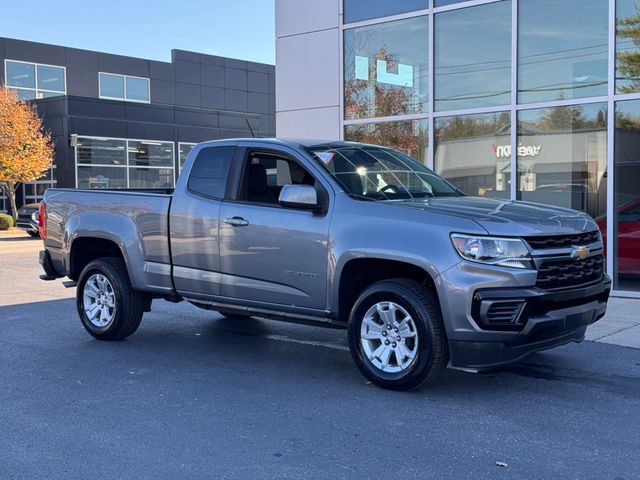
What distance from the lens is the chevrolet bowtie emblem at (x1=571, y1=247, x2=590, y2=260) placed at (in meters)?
5.58

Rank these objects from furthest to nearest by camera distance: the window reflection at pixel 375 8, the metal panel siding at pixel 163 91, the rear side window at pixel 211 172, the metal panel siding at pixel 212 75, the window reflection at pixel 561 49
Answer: the metal panel siding at pixel 212 75 → the metal panel siding at pixel 163 91 → the window reflection at pixel 375 8 → the window reflection at pixel 561 49 → the rear side window at pixel 211 172

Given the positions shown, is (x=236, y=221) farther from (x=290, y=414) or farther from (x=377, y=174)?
(x=290, y=414)

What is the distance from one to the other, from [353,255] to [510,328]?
4.30 ft

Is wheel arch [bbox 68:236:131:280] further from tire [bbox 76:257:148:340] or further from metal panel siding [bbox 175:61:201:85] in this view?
metal panel siding [bbox 175:61:201:85]

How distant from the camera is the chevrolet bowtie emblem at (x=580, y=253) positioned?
220 inches

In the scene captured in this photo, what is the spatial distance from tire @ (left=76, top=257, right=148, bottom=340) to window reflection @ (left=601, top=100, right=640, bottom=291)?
6.77 m

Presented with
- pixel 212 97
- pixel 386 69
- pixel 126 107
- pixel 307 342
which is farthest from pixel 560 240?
pixel 212 97

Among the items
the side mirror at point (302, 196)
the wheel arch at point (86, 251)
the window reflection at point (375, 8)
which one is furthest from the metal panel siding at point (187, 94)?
the side mirror at point (302, 196)

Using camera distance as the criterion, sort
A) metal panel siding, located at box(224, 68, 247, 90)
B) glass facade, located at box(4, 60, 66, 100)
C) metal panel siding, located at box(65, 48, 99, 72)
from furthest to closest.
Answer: metal panel siding, located at box(224, 68, 247, 90)
metal panel siding, located at box(65, 48, 99, 72)
glass facade, located at box(4, 60, 66, 100)

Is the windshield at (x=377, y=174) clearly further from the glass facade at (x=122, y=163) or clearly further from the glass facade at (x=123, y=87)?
the glass facade at (x=123, y=87)

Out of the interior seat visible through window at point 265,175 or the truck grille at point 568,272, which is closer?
the truck grille at point 568,272

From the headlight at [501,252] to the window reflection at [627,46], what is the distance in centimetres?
626

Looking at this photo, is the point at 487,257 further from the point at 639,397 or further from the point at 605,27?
the point at 605,27

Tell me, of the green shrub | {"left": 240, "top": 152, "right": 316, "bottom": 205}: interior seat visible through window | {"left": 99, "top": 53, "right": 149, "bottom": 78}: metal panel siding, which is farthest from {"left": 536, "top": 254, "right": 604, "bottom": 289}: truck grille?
{"left": 99, "top": 53, "right": 149, "bottom": 78}: metal panel siding
